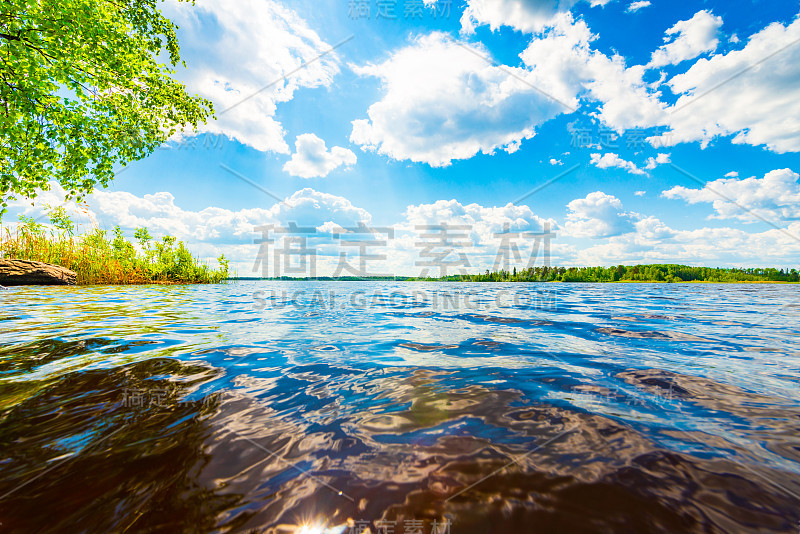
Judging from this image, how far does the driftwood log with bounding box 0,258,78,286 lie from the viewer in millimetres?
21047

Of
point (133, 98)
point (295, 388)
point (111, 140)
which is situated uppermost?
point (133, 98)

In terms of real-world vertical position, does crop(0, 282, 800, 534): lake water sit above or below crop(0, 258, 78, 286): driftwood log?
below

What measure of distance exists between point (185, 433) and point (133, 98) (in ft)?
36.7

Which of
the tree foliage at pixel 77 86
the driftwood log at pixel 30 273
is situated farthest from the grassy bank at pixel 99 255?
the tree foliage at pixel 77 86

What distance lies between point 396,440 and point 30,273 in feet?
108

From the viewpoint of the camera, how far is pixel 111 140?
8.57 metres

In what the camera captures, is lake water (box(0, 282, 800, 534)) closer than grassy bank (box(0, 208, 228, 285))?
Yes

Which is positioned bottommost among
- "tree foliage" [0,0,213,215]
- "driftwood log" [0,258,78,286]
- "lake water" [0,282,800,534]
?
"lake water" [0,282,800,534]

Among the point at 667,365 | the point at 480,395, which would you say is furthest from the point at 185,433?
the point at 667,365

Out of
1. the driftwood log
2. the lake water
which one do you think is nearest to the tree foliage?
the lake water

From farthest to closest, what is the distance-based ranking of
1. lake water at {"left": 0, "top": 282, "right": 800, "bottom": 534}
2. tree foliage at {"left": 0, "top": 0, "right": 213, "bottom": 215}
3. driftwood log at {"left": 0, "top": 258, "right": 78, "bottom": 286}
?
driftwood log at {"left": 0, "top": 258, "right": 78, "bottom": 286} < tree foliage at {"left": 0, "top": 0, "right": 213, "bottom": 215} < lake water at {"left": 0, "top": 282, "right": 800, "bottom": 534}

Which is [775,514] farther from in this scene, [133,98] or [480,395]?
[133,98]

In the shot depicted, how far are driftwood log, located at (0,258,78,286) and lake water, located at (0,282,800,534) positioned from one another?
25.0m

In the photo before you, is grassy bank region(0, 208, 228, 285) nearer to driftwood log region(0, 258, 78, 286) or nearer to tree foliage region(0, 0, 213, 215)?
driftwood log region(0, 258, 78, 286)
